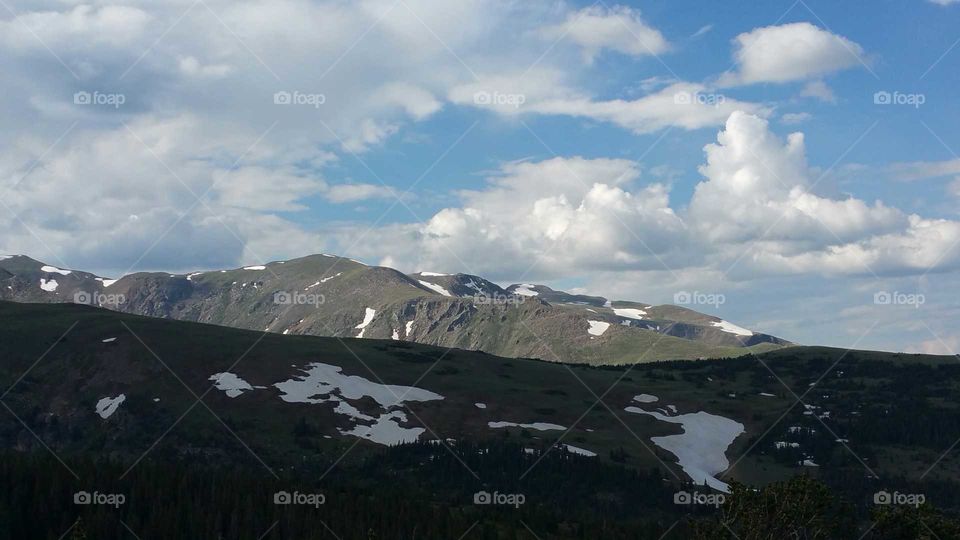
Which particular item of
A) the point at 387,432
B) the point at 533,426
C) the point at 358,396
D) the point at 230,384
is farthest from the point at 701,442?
the point at 230,384

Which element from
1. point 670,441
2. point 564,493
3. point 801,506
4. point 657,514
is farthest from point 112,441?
point 801,506

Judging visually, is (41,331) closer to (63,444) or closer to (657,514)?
(63,444)

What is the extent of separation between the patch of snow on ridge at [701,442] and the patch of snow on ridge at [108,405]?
10502 centimetres

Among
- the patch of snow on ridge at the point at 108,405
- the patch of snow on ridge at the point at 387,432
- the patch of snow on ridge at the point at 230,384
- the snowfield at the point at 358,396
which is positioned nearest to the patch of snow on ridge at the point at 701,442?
the snowfield at the point at 358,396

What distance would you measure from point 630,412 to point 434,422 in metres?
50.7

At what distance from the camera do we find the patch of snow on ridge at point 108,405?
470ft

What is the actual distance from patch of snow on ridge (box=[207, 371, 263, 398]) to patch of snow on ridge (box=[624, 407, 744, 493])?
8444 centimetres

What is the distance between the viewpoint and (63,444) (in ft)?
438

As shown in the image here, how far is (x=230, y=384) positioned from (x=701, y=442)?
99931mm

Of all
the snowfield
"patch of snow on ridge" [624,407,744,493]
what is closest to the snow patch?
"patch of snow on ridge" [624,407,744,493]

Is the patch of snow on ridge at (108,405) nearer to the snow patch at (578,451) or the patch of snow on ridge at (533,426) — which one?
the patch of snow on ridge at (533,426)

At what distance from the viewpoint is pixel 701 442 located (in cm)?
16600

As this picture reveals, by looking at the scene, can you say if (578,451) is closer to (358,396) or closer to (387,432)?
(387,432)

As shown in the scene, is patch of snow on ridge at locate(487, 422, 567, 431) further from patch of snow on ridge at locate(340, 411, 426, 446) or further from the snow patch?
patch of snow on ridge at locate(340, 411, 426, 446)
